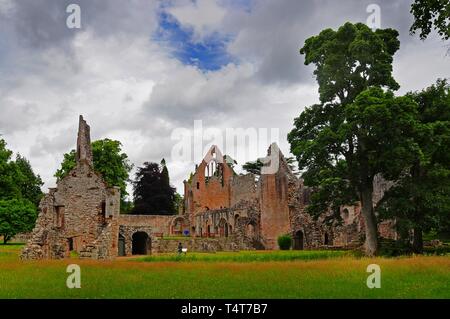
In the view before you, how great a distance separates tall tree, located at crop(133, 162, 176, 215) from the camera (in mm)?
70312

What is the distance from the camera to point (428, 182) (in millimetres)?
26922

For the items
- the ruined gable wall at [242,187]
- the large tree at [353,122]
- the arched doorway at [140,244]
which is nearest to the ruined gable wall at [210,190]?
the ruined gable wall at [242,187]

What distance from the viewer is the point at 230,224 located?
56.6 m

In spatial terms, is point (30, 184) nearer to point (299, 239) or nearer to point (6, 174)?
point (6, 174)

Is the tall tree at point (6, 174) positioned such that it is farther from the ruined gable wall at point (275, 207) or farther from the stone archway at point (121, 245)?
the ruined gable wall at point (275, 207)

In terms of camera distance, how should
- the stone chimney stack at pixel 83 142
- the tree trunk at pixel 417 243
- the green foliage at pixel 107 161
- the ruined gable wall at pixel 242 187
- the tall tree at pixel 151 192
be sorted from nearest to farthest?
the tree trunk at pixel 417 243 → the stone chimney stack at pixel 83 142 → the green foliage at pixel 107 161 → the ruined gable wall at pixel 242 187 → the tall tree at pixel 151 192

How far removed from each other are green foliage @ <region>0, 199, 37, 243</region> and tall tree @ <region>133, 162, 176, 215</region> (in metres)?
19.9

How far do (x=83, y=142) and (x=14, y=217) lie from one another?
20.3 meters

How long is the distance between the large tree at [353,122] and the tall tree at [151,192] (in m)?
42.5

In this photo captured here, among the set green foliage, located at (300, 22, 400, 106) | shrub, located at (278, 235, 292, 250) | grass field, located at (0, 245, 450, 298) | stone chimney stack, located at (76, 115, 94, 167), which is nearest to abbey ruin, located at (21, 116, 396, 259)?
stone chimney stack, located at (76, 115, 94, 167)

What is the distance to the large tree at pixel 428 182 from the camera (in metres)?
25.9
